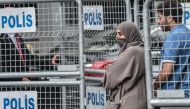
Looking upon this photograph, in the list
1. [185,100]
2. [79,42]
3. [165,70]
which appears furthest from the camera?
[79,42]

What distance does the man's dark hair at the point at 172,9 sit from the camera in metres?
5.73

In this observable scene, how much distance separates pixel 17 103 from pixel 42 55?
753mm

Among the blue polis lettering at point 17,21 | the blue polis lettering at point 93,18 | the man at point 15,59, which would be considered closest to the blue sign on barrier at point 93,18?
the blue polis lettering at point 93,18

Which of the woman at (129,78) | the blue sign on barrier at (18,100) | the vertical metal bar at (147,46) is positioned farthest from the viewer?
the blue sign on barrier at (18,100)

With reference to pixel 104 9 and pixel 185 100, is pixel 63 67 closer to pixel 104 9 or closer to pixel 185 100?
pixel 104 9

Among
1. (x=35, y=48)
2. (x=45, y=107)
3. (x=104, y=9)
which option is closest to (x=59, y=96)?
(x=45, y=107)

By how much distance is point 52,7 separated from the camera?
7344 millimetres

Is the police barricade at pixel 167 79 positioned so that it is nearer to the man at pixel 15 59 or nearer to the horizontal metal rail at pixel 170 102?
the horizontal metal rail at pixel 170 102

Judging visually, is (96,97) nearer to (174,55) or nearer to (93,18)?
(93,18)

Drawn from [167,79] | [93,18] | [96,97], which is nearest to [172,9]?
[167,79]

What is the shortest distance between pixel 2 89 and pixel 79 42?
1270mm

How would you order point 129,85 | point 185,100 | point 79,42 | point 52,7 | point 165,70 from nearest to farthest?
point 185,100, point 165,70, point 129,85, point 79,42, point 52,7

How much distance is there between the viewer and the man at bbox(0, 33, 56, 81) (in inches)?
288

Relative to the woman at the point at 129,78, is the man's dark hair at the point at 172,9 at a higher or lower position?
higher
